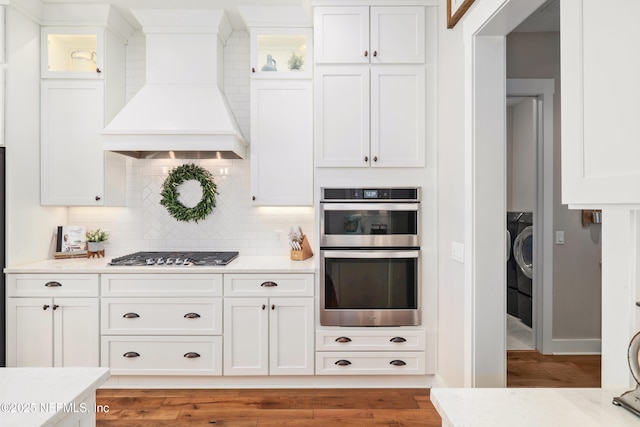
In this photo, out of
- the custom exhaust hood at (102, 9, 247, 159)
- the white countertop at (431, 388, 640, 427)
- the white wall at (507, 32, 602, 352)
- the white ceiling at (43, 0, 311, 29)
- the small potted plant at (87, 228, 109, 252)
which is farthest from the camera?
the white wall at (507, 32, 602, 352)

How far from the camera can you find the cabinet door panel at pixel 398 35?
291 centimetres

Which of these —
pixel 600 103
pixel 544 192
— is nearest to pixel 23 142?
pixel 600 103

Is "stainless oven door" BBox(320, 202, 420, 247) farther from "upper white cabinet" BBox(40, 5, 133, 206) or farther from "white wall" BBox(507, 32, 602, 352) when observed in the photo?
"upper white cabinet" BBox(40, 5, 133, 206)

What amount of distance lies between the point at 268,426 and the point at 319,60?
8.14 ft

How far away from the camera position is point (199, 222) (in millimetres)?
3531

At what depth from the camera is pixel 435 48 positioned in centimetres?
291

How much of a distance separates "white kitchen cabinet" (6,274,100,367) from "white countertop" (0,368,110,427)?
6.45 feet

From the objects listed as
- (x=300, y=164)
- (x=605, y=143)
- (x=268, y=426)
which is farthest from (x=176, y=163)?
(x=605, y=143)

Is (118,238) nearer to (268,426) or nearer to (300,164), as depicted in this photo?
(300,164)

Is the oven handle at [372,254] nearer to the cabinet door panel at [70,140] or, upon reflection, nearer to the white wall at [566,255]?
the white wall at [566,255]

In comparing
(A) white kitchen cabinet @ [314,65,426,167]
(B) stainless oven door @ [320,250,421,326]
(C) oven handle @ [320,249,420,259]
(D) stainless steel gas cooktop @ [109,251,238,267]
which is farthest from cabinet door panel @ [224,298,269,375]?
(A) white kitchen cabinet @ [314,65,426,167]

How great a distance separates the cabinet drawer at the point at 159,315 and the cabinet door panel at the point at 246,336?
86 mm

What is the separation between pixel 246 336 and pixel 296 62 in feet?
7.08

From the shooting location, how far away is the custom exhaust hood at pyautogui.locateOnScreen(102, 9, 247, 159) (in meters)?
2.96
